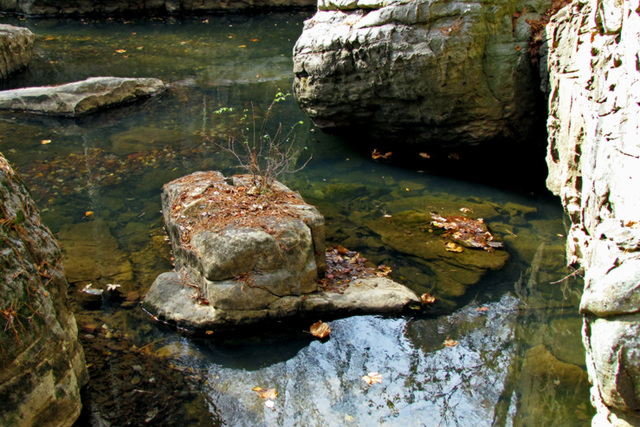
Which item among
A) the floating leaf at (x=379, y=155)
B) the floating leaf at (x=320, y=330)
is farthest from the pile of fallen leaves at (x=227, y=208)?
the floating leaf at (x=379, y=155)

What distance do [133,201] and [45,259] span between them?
3.40 meters

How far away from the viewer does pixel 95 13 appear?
63.6 ft

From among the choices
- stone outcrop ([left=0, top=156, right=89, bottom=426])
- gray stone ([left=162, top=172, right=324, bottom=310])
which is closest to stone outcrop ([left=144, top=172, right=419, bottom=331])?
gray stone ([left=162, top=172, right=324, bottom=310])

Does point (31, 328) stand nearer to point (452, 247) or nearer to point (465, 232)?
point (452, 247)

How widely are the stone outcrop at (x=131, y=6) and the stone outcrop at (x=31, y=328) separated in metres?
17.8

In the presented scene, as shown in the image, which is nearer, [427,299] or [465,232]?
[427,299]

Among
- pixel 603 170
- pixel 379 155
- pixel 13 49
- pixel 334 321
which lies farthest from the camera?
pixel 13 49

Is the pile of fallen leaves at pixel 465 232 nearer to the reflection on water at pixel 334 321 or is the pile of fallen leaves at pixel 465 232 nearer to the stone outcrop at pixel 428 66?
the reflection on water at pixel 334 321

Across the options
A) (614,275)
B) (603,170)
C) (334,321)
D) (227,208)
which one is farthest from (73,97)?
(614,275)

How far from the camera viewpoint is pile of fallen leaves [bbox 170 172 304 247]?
5156 millimetres

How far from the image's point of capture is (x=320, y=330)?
4828mm

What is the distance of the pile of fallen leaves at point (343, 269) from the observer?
5.36m

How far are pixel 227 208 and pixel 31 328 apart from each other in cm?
238

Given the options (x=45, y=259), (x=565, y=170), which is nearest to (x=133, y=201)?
(x=45, y=259)
